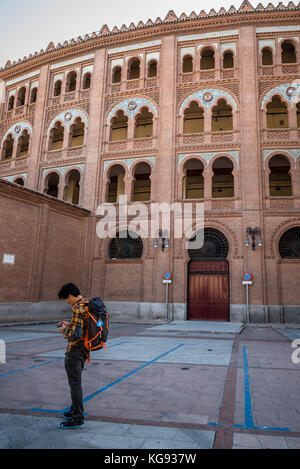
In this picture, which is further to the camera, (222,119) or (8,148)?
(8,148)

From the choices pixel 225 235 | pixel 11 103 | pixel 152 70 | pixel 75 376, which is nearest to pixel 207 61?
pixel 152 70

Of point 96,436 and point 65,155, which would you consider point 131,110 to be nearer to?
point 65,155

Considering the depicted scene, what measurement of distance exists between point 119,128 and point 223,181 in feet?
23.3

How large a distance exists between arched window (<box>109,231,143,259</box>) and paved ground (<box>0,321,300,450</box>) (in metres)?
9.53

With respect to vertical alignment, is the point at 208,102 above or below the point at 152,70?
below

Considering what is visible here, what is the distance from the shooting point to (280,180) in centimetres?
1844

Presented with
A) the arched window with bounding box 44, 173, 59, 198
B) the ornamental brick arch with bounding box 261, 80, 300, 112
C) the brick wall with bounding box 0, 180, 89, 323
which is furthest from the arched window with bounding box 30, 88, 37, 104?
the ornamental brick arch with bounding box 261, 80, 300, 112

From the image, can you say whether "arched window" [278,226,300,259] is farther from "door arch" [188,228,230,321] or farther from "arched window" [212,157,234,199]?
"arched window" [212,157,234,199]

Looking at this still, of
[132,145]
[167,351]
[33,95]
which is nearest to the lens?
→ [167,351]

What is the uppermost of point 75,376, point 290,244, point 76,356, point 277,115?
point 277,115

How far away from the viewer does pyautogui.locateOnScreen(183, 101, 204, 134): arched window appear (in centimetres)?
1895

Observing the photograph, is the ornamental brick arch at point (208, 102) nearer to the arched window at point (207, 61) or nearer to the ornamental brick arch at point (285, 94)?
the ornamental brick arch at point (285, 94)

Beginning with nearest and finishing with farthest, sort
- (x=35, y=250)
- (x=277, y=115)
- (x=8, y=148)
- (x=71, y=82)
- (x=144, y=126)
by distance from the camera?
(x=35, y=250) < (x=277, y=115) < (x=144, y=126) < (x=71, y=82) < (x=8, y=148)

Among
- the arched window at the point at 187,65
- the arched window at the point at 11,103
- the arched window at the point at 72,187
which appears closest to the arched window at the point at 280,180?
the arched window at the point at 187,65
